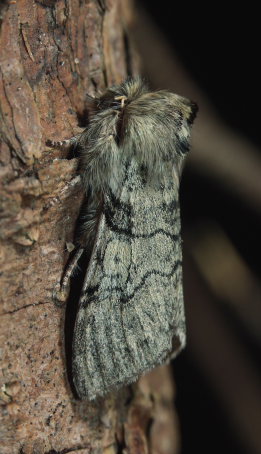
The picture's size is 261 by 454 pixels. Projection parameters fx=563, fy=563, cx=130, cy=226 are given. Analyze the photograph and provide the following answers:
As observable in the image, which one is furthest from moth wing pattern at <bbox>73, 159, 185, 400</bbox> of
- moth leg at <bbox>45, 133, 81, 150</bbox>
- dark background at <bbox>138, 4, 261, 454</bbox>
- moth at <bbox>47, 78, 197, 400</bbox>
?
dark background at <bbox>138, 4, 261, 454</bbox>

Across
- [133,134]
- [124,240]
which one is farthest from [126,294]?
[133,134]

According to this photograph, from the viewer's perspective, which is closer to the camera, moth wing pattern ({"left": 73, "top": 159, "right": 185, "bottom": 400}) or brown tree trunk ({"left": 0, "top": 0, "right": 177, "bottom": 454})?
brown tree trunk ({"left": 0, "top": 0, "right": 177, "bottom": 454})

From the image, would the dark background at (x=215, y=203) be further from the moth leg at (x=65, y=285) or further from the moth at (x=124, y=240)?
the moth leg at (x=65, y=285)

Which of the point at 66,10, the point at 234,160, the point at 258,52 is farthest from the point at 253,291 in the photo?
the point at 66,10

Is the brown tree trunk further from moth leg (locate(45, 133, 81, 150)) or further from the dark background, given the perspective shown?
the dark background

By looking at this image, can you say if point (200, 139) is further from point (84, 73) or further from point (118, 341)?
point (118, 341)

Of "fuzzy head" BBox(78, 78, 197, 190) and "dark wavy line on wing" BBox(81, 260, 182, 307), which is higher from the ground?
"fuzzy head" BBox(78, 78, 197, 190)
